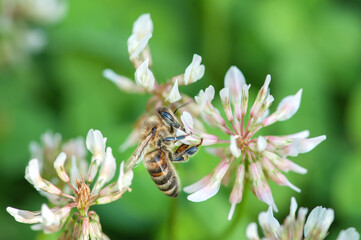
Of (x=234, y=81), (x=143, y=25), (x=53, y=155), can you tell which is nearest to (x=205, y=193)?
(x=234, y=81)

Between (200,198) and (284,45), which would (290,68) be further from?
(200,198)

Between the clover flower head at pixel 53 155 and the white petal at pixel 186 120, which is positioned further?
the clover flower head at pixel 53 155

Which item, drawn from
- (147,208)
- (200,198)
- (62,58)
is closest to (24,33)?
(62,58)

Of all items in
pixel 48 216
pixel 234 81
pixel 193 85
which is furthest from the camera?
pixel 193 85

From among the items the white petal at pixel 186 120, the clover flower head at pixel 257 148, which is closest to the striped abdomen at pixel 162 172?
the clover flower head at pixel 257 148

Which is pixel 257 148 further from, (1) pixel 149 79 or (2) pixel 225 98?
(1) pixel 149 79

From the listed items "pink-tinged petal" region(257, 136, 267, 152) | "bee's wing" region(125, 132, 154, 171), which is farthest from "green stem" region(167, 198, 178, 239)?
"pink-tinged petal" region(257, 136, 267, 152)

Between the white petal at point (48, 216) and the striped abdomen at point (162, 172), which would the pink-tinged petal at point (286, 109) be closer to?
the striped abdomen at point (162, 172)
